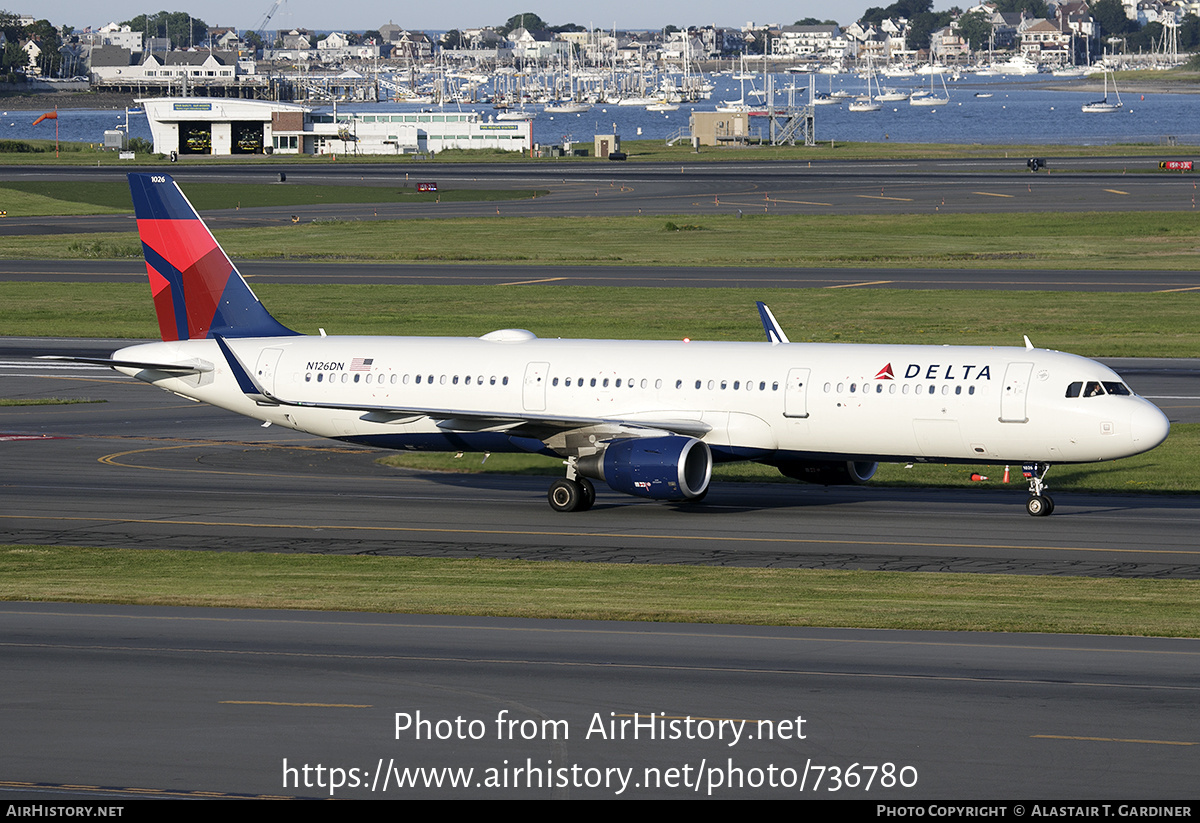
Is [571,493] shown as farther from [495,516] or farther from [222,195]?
[222,195]

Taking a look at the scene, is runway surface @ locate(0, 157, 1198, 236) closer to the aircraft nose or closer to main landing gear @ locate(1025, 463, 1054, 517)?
main landing gear @ locate(1025, 463, 1054, 517)

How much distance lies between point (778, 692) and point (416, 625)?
7.98 m

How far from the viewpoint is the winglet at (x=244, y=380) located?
40.4 metres

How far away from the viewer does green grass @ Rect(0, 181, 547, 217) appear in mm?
138000

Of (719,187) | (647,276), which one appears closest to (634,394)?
(647,276)

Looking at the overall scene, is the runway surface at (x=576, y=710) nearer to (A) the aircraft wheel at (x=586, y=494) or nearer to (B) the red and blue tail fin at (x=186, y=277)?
(A) the aircraft wheel at (x=586, y=494)

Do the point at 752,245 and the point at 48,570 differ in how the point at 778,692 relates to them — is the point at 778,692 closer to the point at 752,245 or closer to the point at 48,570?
the point at 48,570

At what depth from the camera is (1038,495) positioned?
39.6 m

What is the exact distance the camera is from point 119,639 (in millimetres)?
27562

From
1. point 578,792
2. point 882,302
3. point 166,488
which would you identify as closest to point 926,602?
point 578,792

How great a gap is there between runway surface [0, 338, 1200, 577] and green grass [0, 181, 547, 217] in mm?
89472

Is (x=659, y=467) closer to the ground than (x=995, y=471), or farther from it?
farther from it

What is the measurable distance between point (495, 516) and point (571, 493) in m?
Answer: 2.16

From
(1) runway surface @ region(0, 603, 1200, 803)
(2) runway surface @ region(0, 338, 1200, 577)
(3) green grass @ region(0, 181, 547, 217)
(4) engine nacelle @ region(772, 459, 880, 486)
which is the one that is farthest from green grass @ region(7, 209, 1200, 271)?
(1) runway surface @ region(0, 603, 1200, 803)
